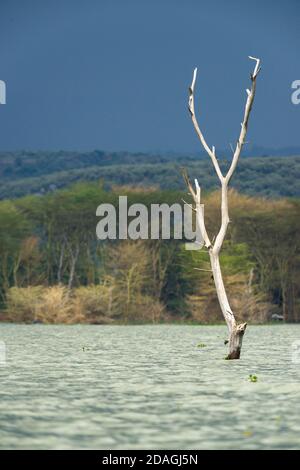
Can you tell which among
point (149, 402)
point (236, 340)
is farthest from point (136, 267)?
point (149, 402)

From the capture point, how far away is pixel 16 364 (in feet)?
74.2

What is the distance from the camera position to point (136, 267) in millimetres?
64812

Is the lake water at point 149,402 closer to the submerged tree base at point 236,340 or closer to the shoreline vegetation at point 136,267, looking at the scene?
the submerged tree base at point 236,340

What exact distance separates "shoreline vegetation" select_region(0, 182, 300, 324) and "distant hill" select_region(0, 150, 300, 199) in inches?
996

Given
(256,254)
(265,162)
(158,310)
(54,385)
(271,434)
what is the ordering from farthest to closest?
1. (265,162)
2. (256,254)
3. (158,310)
4. (54,385)
5. (271,434)

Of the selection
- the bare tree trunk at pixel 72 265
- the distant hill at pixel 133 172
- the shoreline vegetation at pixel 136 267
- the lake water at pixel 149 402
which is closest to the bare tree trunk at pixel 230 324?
the lake water at pixel 149 402

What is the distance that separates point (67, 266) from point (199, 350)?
4433cm

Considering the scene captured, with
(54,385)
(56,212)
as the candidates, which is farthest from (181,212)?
(54,385)

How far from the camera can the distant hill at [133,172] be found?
118m

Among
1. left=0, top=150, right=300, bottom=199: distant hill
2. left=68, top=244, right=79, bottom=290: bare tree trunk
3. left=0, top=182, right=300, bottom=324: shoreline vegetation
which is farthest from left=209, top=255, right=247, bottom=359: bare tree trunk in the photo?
left=0, top=150, right=300, bottom=199: distant hill

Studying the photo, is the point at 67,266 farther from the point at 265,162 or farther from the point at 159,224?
the point at 265,162

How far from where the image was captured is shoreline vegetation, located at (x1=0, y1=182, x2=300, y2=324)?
61.4 m

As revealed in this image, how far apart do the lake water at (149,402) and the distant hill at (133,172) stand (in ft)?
238

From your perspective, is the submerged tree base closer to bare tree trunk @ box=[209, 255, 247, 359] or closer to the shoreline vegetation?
bare tree trunk @ box=[209, 255, 247, 359]
